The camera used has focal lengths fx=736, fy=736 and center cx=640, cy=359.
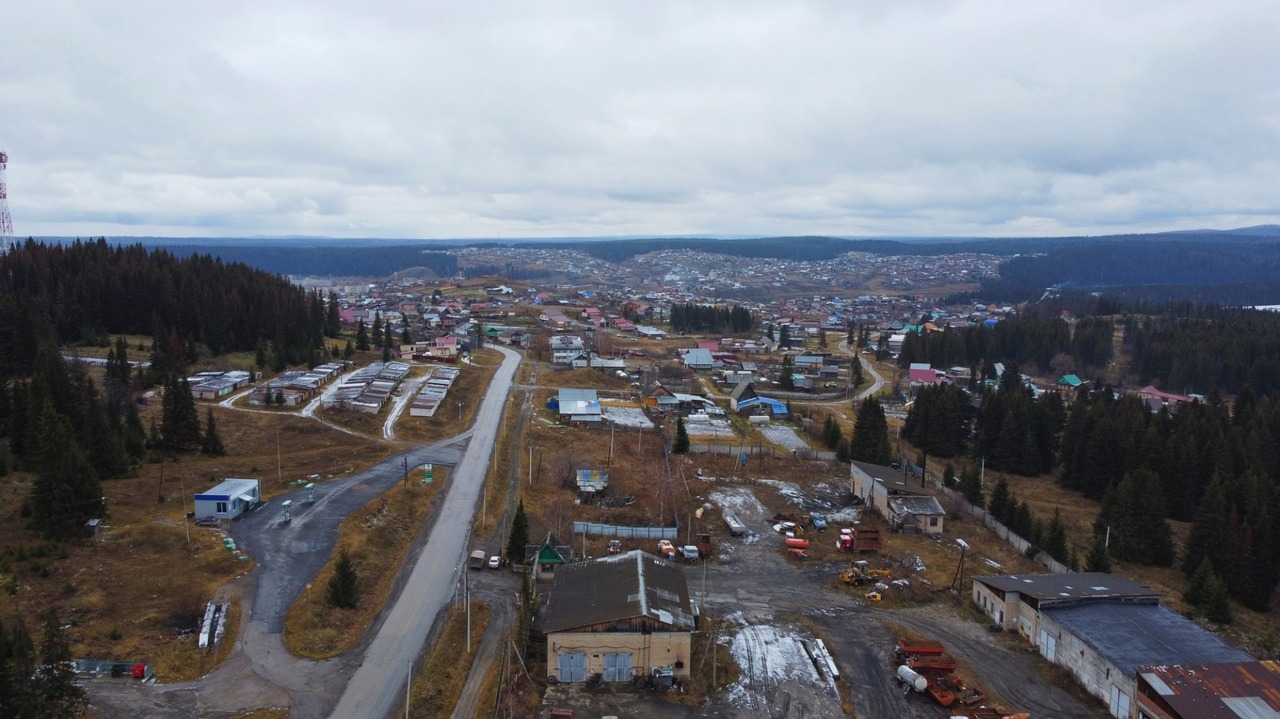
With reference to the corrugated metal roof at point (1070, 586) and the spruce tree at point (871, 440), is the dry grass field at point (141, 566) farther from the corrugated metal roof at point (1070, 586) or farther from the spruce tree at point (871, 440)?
the spruce tree at point (871, 440)

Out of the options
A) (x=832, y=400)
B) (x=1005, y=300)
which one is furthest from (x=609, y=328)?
(x=1005, y=300)

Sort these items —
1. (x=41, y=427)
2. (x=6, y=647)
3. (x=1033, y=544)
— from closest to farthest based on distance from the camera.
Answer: (x=6, y=647)
(x=41, y=427)
(x=1033, y=544)

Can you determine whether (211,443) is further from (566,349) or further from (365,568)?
(566,349)

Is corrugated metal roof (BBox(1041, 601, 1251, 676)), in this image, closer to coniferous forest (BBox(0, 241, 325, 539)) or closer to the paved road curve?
the paved road curve

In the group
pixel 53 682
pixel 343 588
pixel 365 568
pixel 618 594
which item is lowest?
pixel 365 568

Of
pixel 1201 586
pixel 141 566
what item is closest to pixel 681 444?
pixel 1201 586

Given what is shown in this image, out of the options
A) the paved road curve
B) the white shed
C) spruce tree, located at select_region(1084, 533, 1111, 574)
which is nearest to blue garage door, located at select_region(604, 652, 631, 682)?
the paved road curve

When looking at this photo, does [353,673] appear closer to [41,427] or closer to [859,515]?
[41,427]
